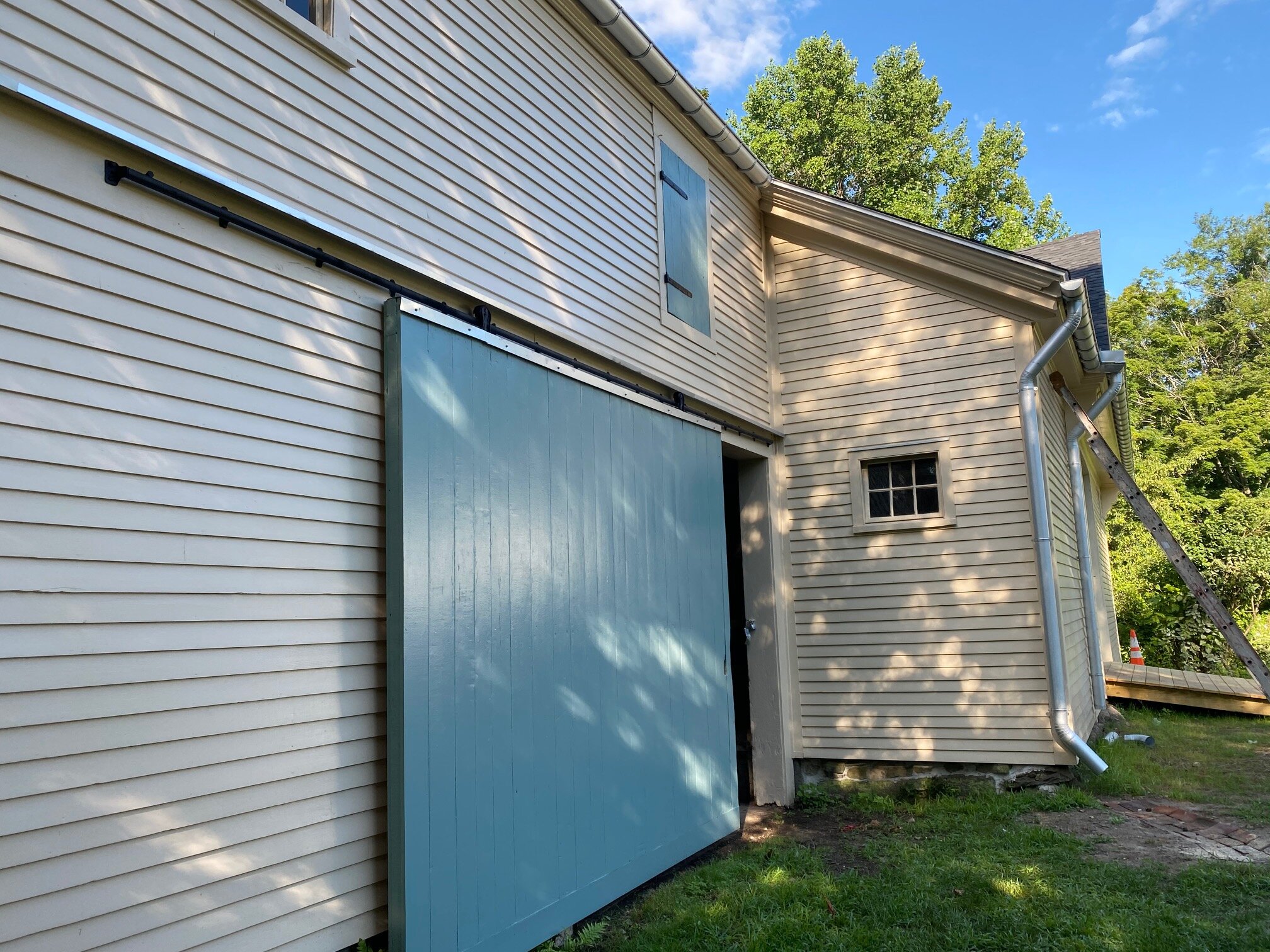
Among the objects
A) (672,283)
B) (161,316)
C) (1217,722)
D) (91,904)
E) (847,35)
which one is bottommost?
(1217,722)

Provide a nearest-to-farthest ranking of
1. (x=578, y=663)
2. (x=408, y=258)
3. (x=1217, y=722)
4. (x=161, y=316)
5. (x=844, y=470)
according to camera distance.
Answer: (x=161, y=316) → (x=408, y=258) → (x=578, y=663) → (x=844, y=470) → (x=1217, y=722)

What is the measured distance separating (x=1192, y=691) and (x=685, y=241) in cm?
886

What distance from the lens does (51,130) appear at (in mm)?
2490

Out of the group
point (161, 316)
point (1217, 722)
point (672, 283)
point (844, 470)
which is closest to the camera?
point (161, 316)

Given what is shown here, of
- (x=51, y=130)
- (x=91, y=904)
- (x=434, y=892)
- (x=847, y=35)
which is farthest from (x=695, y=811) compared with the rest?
(x=847, y=35)

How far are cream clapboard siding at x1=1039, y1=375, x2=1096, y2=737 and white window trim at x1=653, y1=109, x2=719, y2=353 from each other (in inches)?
122

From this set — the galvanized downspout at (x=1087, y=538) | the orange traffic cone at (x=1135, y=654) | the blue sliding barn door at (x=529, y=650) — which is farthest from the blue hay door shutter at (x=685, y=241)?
the orange traffic cone at (x=1135, y=654)

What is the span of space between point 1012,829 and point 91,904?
5.43m

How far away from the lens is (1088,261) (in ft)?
30.2

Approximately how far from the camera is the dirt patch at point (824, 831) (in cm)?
547

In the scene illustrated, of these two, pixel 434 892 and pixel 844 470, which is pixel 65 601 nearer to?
pixel 434 892

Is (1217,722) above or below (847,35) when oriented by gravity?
below

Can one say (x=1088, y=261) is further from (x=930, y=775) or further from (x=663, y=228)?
(x=930, y=775)

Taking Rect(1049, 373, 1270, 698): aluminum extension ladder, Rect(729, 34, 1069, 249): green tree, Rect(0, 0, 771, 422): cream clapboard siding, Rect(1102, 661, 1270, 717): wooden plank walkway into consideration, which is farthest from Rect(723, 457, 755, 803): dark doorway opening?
Rect(729, 34, 1069, 249): green tree
